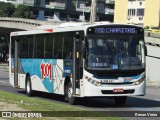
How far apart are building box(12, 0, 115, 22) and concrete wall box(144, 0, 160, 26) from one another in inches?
993

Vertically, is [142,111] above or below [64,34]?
below

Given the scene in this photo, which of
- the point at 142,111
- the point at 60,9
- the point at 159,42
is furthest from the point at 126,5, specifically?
the point at 142,111

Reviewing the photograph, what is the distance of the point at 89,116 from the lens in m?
14.0

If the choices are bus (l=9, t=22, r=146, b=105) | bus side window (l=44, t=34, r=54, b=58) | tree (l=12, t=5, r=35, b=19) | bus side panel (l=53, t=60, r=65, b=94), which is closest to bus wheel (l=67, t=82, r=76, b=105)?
bus (l=9, t=22, r=146, b=105)

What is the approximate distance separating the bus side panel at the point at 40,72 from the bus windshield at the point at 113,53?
10.4 feet

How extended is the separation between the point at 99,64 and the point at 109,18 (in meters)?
114

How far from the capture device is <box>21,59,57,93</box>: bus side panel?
22.6 meters

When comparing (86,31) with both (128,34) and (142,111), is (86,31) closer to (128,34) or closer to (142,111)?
(128,34)

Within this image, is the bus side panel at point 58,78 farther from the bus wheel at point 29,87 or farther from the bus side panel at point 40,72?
the bus wheel at point 29,87

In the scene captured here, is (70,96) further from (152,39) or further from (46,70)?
(152,39)

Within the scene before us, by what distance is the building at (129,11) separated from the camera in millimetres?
104806

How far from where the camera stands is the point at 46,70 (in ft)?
75.6

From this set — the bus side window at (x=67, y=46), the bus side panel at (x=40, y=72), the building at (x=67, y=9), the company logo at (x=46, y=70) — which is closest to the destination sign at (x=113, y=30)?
the bus side window at (x=67, y=46)

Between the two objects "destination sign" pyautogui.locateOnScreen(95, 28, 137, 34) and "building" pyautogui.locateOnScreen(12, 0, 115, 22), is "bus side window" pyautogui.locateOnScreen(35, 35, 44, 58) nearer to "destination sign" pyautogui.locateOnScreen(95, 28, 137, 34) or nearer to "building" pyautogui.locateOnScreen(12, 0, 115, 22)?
"destination sign" pyautogui.locateOnScreen(95, 28, 137, 34)
